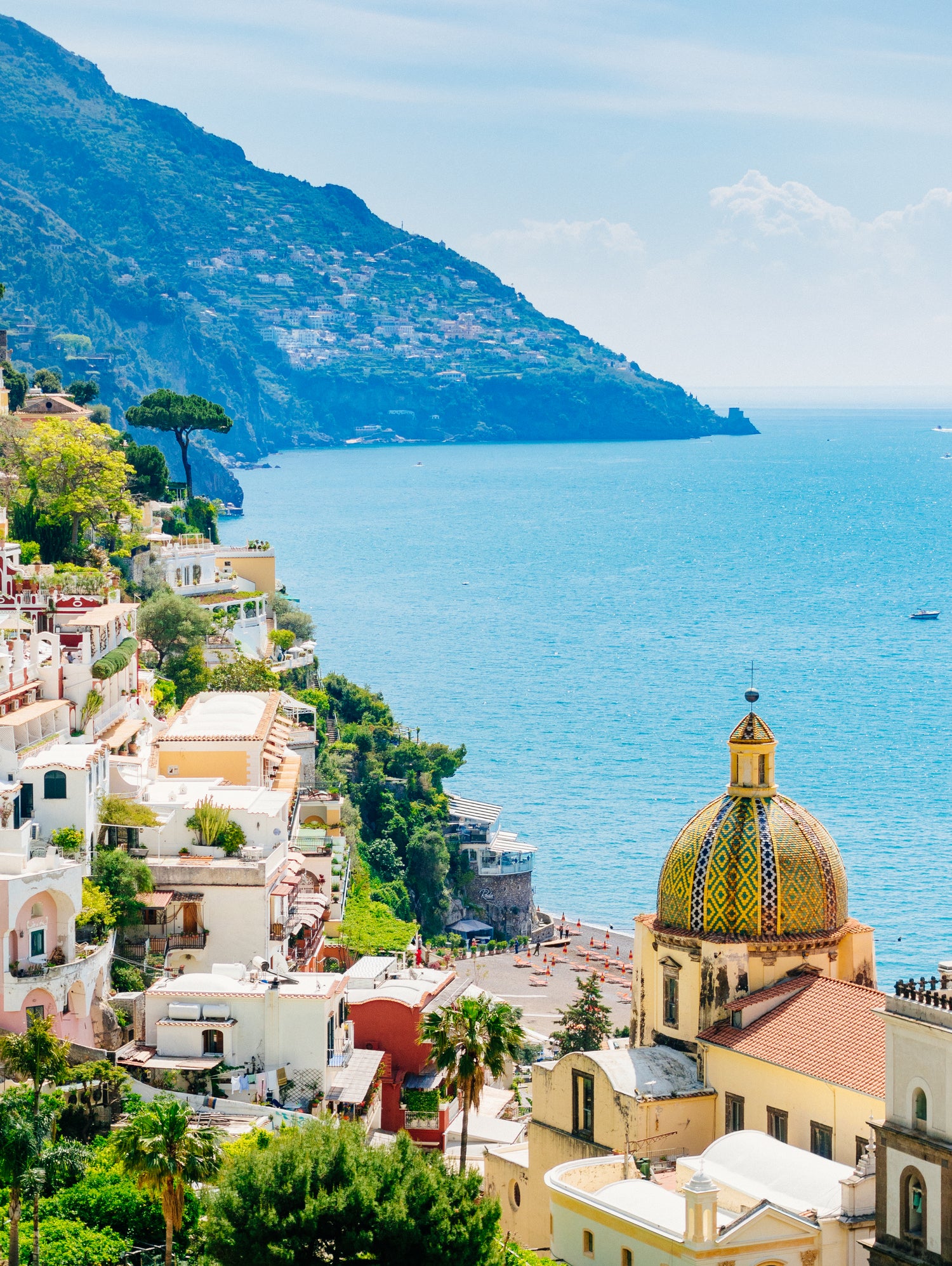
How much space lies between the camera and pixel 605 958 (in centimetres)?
6675

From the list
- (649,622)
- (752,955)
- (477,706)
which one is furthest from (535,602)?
(752,955)

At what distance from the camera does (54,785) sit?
40.8m

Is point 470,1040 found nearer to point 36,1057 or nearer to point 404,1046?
point 36,1057

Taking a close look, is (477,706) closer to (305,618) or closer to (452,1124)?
(305,618)

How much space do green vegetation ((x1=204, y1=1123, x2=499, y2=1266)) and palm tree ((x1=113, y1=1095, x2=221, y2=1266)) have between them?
54 cm

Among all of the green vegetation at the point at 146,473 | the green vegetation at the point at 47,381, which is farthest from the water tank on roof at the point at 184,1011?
the green vegetation at the point at 47,381

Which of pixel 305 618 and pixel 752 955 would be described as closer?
pixel 752 955

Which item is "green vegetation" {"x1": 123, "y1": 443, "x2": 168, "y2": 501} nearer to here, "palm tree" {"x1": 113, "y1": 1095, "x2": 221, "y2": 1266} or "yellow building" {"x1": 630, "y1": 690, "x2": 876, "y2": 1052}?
"yellow building" {"x1": 630, "y1": 690, "x2": 876, "y2": 1052}

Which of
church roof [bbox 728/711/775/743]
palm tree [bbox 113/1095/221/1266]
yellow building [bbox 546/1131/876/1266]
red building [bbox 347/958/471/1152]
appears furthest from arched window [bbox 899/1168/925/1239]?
red building [bbox 347/958/471/1152]

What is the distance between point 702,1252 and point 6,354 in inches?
3618

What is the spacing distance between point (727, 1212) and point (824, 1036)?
209 inches

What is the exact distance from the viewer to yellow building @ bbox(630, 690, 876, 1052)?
33.6 meters

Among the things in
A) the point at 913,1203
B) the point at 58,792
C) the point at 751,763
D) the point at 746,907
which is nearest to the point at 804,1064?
the point at 746,907

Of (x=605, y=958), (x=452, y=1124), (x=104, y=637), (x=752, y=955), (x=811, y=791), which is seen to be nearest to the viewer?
(x=752, y=955)
